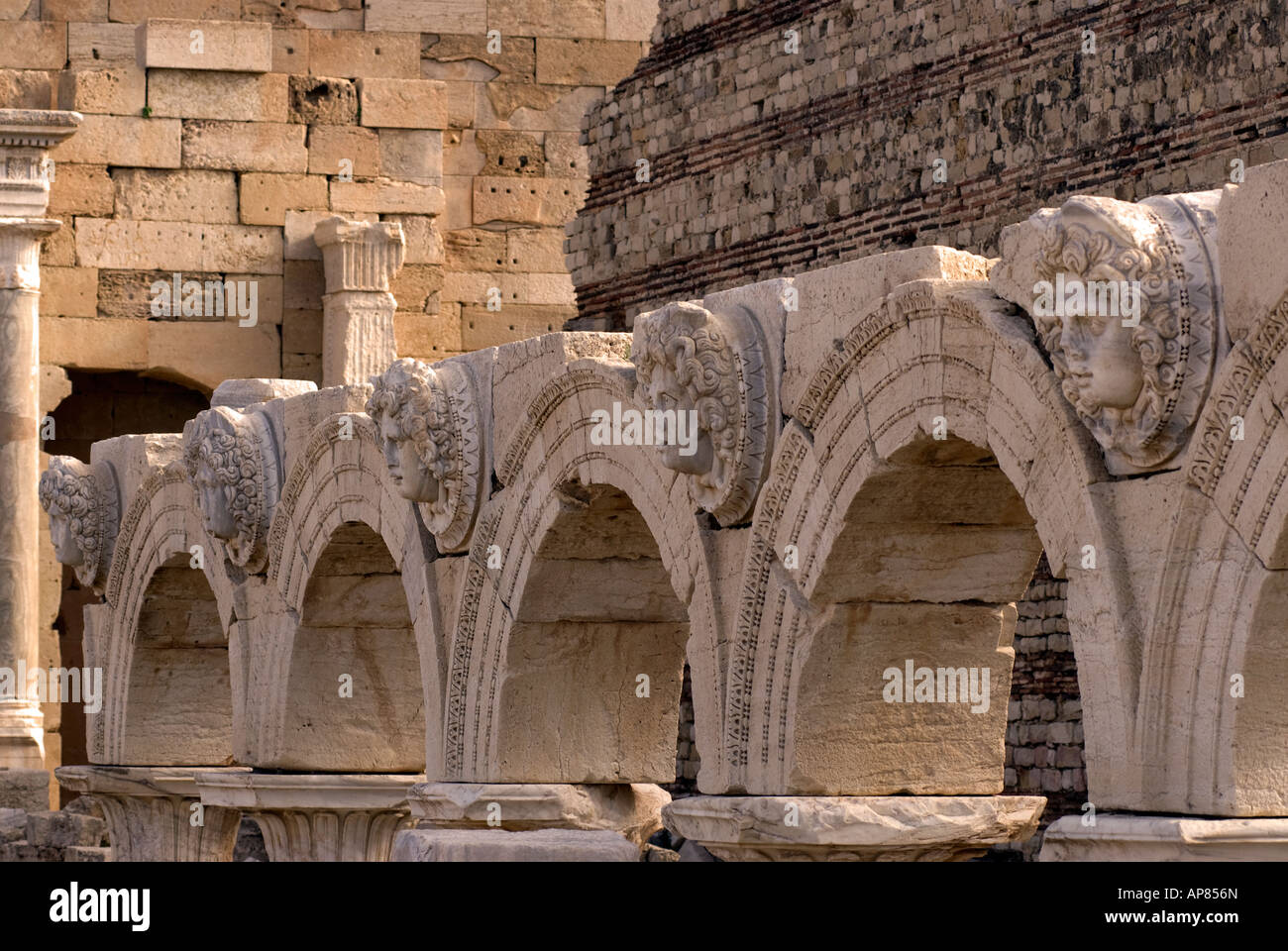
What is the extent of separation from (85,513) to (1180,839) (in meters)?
8.57

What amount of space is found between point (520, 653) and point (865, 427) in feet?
7.77

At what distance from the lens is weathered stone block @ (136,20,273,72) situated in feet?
57.7

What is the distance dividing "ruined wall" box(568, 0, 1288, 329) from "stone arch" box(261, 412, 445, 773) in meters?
4.35

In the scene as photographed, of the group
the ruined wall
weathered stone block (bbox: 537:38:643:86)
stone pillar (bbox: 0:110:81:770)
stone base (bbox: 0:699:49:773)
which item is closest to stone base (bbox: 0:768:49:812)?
stone base (bbox: 0:699:49:773)

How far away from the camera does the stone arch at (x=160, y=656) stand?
1200cm

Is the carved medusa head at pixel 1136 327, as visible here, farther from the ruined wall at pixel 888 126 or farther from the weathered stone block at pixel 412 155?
the weathered stone block at pixel 412 155

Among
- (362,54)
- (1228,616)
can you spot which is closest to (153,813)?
(362,54)

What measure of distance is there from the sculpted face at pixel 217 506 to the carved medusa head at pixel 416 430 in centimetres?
185

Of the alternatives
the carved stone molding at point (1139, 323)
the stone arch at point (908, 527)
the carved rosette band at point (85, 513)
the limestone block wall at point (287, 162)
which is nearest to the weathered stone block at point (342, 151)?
the limestone block wall at point (287, 162)

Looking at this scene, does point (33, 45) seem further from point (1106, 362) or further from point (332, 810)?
point (1106, 362)

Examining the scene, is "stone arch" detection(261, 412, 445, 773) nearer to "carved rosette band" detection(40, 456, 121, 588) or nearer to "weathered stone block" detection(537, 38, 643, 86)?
"carved rosette band" detection(40, 456, 121, 588)

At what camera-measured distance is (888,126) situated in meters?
14.4

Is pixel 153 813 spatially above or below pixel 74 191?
below
